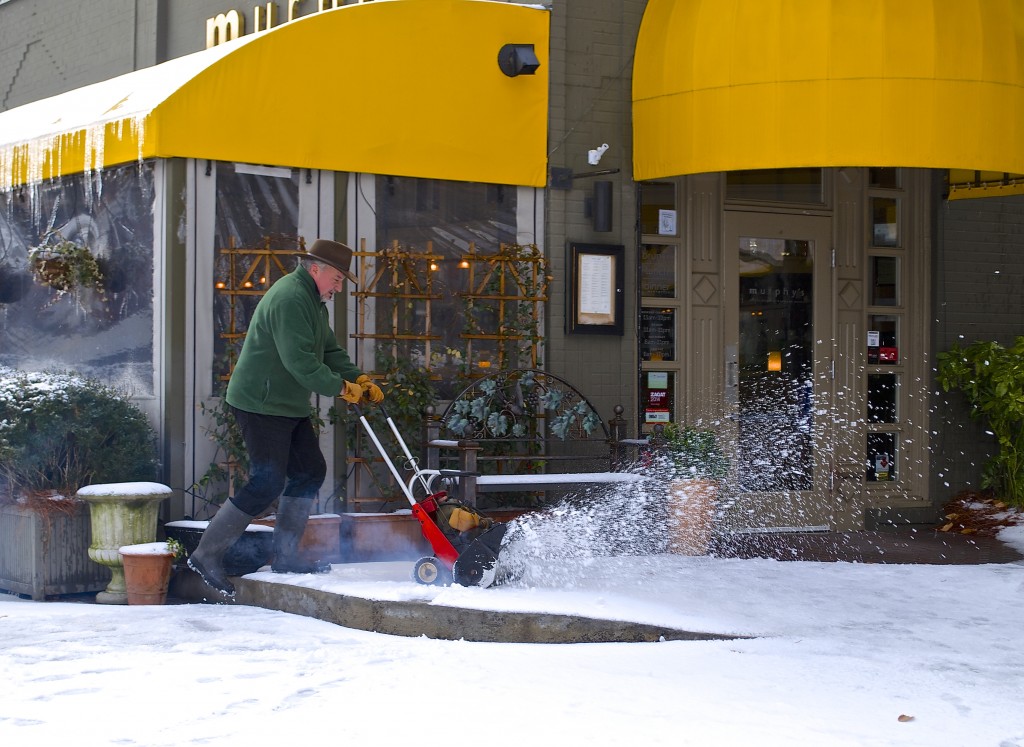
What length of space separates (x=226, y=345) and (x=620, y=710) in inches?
180

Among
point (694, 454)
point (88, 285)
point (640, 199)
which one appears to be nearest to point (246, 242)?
point (88, 285)

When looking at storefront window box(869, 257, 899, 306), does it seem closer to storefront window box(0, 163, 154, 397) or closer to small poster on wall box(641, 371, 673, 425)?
small poster on wall box(641, 371, 673, 425)

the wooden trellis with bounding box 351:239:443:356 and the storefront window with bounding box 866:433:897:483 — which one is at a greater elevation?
the wooden trellis with bounding box 351:239:443:356

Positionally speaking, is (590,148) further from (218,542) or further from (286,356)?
(218,542)

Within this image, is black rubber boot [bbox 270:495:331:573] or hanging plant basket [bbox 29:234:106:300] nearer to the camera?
black rubber boot [bbox 270:495:331:573]

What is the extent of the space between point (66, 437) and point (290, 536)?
166 centimetres

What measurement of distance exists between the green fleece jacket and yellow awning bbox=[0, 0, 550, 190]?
172 centimetres

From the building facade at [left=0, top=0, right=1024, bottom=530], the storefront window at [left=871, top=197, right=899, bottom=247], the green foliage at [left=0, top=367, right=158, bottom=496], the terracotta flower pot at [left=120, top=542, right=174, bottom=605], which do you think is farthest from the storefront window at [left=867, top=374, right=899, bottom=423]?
the terracotta flower pot at [left=120, top=542, right=174, bottom=605]

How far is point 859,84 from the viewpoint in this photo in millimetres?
9148

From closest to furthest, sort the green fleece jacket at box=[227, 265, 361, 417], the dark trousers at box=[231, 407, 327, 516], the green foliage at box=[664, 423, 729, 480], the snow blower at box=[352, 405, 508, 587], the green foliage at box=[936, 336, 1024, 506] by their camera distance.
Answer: the snow blower at box=[352, 405, 508, 587] < the green fleece jacket at box=[227, 265, 361, 417] < the dark trousers at box=[231, 407, 327, 516] < the green foliage at box=[664, 423, 729, 480] < the green foliage at box=[936, 336, 1024, 506]

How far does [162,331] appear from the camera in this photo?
883 cm

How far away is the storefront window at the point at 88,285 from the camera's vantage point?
912cm

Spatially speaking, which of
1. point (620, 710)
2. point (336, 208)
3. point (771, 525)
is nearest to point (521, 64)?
point (336, 208)

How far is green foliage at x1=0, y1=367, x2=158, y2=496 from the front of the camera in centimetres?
822
